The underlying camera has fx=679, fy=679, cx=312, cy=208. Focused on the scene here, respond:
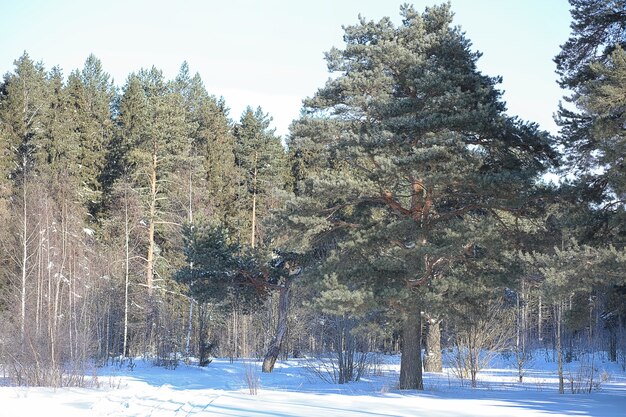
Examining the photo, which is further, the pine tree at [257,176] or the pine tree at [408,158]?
the pine tree at [257,176]

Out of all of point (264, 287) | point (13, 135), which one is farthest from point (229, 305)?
point (13, 135)

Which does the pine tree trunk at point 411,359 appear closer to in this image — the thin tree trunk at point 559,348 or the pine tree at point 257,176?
the thin tree trunk at point 559,348

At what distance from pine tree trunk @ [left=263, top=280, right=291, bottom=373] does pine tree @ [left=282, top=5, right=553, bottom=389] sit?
8001 millimetres

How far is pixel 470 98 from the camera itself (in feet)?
51.5

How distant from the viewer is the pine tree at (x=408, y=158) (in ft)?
50.6

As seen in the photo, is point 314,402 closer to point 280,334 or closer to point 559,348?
point 559,348

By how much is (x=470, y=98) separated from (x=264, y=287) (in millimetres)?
12238

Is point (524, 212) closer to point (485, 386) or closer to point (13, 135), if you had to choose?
point (485, 386)

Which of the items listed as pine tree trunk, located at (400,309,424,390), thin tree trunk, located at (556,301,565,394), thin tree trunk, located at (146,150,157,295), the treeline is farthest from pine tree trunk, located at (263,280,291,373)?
thin tree trunk, located at (556,301,565,394)

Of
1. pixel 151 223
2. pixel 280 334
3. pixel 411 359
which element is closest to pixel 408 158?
pixel 411 359

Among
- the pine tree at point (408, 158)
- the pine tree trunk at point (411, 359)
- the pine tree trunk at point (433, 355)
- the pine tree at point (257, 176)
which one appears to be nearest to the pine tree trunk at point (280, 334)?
the pine tree trunk at point (433, 355)

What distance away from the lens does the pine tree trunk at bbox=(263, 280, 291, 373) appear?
25484 millimetres

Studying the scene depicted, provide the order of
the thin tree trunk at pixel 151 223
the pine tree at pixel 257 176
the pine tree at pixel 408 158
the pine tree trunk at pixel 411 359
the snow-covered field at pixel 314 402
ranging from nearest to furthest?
the snow-covered field at pixel 314 402
the pine tree at pixel 408 158
the pine tree trunk at pixel 411 359
the thin tree trunk at pixel 151 223
the pine tree at pixel 257 176

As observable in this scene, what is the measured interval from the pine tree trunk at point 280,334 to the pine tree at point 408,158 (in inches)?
315
